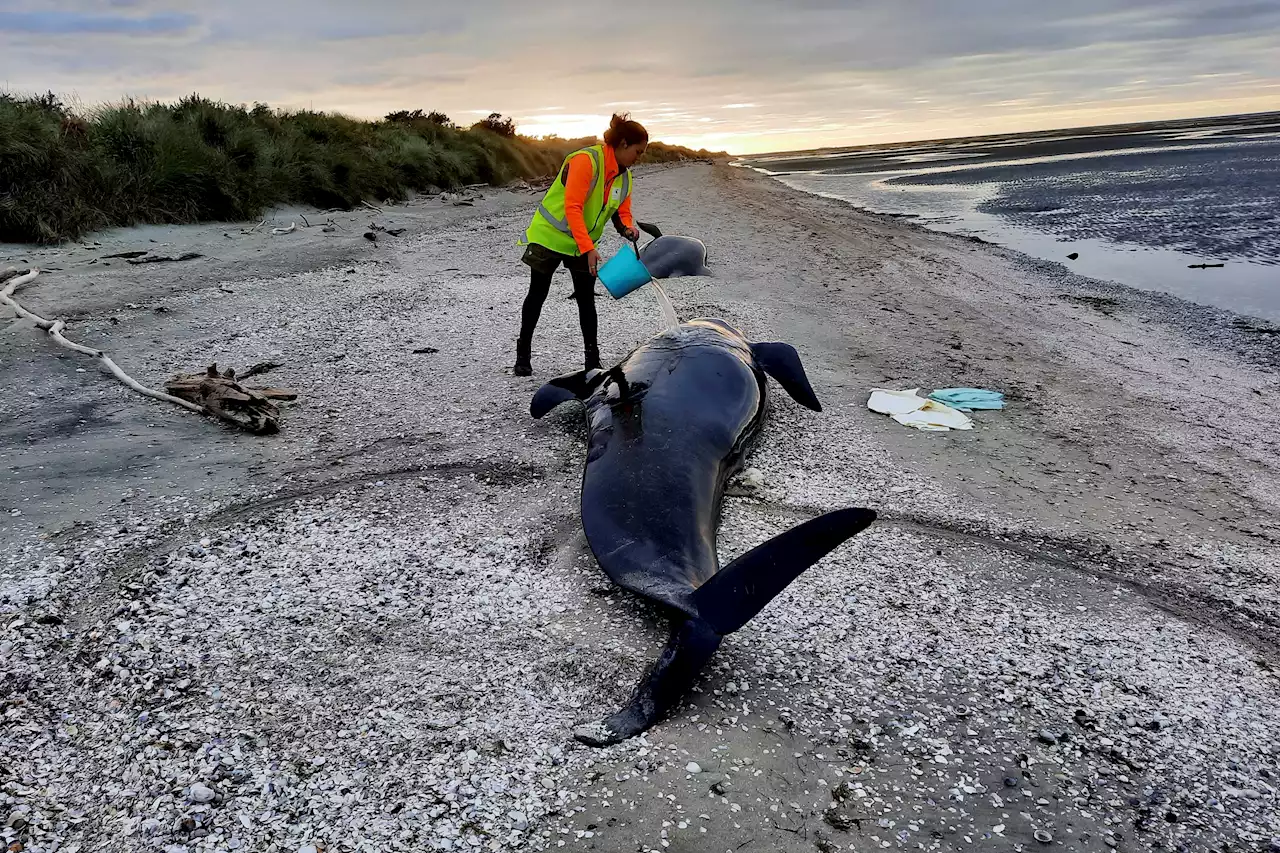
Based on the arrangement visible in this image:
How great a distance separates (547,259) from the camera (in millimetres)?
6426

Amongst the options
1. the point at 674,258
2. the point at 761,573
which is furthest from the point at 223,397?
the point at 674,258

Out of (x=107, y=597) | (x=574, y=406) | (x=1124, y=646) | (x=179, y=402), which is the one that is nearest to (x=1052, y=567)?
(x=1124, y=646)

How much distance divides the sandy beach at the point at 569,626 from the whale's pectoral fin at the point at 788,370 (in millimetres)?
199

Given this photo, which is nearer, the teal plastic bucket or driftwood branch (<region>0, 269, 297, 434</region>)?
driftwood branch (<region>0, 269, 297, 434</region>)

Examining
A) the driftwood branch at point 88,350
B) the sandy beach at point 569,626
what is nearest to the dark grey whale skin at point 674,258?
the sandy beach at point 569,626

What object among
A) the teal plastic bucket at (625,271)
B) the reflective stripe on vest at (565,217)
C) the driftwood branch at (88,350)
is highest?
the reflective stripe on vest at (565,217)

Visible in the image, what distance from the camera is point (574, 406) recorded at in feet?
19.7

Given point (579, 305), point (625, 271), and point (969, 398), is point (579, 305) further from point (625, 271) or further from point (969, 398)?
point (969, 398)

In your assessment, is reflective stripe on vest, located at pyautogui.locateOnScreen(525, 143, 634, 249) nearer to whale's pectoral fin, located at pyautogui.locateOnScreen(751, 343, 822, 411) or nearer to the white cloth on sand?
whale's pectoral fin, located at pyautogui.locateOnScreen(751, 343, 822, 411)

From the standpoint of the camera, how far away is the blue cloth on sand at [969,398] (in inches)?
248

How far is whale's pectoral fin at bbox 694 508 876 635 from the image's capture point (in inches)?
114

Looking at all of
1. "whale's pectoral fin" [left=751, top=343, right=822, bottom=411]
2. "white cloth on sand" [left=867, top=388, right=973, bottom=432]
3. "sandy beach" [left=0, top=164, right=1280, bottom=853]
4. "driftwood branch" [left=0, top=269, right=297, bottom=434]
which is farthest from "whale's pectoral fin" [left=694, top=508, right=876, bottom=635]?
"driftwood branch" [left=0, top=269, right=297, bottom=434]

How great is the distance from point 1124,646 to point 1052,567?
2.18ft

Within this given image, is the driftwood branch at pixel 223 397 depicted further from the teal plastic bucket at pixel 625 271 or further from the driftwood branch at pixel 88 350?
the teal plastic bucket at pixel 625 271
